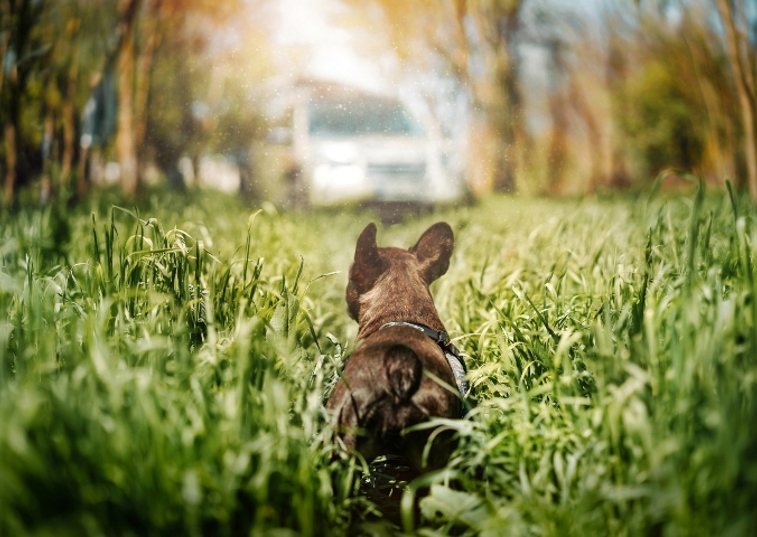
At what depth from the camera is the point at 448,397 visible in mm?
2146

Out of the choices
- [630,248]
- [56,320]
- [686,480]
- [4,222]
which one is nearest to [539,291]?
[630,248]

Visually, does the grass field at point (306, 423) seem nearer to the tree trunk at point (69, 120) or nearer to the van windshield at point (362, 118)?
the van windshield at point (362, 118)

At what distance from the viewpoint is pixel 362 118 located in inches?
189

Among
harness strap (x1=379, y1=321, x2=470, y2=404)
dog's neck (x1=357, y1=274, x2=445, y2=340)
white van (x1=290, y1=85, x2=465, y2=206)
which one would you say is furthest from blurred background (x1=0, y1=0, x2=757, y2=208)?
harness strap (x1=379, y1=321, x2=470, y2=404)

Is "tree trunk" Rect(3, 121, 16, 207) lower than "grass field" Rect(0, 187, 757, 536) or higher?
higher

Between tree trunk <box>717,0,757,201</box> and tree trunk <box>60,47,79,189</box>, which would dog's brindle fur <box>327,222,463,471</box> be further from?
tree trunk <box>60,47,79,189</box>

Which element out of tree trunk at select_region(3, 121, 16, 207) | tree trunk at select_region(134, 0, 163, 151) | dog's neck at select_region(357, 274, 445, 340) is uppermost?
tree trunk at select_region(134, 0, 163, 151)

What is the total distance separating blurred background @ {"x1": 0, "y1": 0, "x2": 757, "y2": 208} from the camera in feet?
15.7

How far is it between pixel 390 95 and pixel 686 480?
12.3 ft

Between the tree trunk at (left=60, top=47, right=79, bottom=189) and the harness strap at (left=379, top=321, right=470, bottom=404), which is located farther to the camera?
the tree trunk at (left=60, top=47, right=79, bottom=189)

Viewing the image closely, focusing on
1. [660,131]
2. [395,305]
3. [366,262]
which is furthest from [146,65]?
[660,131]

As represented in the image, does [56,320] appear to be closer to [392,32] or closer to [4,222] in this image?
[4,222]

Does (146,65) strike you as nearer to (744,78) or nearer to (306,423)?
(744,78)

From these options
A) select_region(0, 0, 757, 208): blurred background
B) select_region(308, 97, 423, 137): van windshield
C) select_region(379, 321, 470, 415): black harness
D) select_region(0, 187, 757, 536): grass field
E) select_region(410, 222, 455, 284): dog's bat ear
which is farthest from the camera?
select_region(0, 0, 757, 208): blurred background
